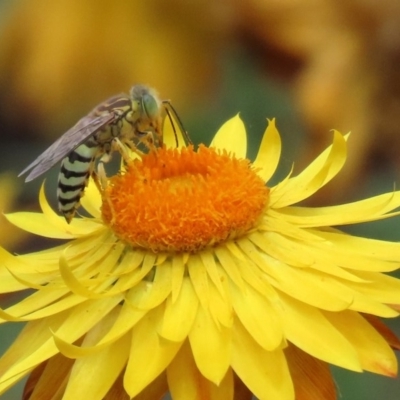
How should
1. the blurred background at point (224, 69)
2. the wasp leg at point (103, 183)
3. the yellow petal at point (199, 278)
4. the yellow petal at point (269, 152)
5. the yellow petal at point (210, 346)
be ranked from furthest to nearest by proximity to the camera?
the blurred background at point (224, 69), the yellow petal at point (269, 152), the wasp leg at point (103, 183), the yellow petal at point (199, 278), the yellow petal at point (210, 346)

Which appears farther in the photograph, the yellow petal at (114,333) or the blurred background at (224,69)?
the blurred background at (224,69)

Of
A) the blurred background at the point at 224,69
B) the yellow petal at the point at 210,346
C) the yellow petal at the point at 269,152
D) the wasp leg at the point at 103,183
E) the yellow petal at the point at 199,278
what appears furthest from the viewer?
the blurred background at the point at 224,69

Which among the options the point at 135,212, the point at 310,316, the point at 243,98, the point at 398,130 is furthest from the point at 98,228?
the point at 398,130

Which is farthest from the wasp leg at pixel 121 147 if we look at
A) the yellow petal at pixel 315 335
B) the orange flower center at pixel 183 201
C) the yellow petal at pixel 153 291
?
the yellow petal at pixel 315 335

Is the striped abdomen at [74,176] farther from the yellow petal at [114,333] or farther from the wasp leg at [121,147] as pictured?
the yellow petal at [114,333]

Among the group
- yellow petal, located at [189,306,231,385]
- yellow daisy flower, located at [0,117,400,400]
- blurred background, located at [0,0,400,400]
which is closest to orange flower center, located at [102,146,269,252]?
yellow daisy flower, located at [0,117,400,400]

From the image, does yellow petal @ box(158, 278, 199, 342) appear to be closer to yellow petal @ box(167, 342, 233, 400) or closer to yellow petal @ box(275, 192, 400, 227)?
yellow petal @ box(167, 342, 233, 400)

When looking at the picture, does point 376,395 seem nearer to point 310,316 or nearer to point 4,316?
point 310,316
